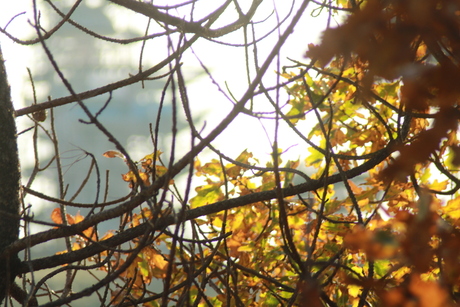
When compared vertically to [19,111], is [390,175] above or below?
below

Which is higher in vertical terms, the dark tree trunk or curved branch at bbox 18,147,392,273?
the dark tree trunk

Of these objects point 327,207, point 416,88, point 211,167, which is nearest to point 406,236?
point 416,88

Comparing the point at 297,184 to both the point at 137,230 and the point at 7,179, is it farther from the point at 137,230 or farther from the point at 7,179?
the point at 7,179

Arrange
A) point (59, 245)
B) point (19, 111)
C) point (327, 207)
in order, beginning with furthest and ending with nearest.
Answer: point (59, 245), point (327, 207), point (19, 111)

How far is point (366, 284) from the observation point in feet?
1.85

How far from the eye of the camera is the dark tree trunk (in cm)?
112

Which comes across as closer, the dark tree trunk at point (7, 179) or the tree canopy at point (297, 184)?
the tree canopy at point (297, 184)

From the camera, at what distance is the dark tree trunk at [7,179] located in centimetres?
112

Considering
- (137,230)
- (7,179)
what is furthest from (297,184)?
(7,179)

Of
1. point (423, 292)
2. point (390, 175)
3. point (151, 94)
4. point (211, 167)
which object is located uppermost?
point (151, 94)

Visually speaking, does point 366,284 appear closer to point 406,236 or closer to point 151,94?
point 406,236

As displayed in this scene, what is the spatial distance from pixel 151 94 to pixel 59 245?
1683 millimetres

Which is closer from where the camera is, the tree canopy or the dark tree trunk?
the tree canopy

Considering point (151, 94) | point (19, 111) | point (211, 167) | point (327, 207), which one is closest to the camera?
point (19, 111)
